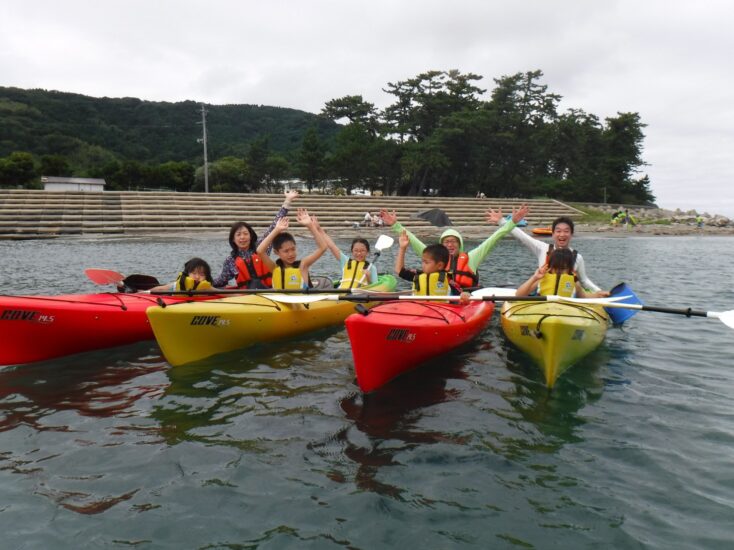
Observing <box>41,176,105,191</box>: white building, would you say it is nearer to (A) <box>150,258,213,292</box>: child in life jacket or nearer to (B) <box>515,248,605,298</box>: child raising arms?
(A) <box>150,258,213,292</box>: child in life jacket

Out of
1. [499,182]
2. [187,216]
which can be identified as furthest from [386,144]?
[187,216]

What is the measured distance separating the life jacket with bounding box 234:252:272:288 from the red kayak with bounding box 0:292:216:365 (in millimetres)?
1209

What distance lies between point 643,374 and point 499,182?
42.3 m

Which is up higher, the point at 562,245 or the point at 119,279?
the point at 562,245

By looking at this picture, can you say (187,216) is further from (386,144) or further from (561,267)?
(561,267)

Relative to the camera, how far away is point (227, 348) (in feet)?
19.9

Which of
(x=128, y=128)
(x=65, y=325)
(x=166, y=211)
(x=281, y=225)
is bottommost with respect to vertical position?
(x=65, y=325)

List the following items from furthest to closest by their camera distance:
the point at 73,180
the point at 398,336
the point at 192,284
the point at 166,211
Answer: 1. the point at 73,180
2. the point at 166,211
3. the point at 192,284
4. the point at 398,336

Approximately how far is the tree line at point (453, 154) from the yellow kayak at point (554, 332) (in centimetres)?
3651

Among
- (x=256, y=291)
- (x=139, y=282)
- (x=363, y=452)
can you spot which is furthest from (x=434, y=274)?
(x=139, y=282)

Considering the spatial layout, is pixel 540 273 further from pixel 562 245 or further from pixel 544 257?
pixel 544 257

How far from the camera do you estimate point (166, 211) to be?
2808 centimetres

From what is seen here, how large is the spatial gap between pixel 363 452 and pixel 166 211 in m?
27.0

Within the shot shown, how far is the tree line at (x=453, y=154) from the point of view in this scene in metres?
41.8
